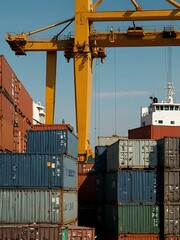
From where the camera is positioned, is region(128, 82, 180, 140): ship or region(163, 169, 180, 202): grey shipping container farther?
region(128, 82, 180, 140): ship

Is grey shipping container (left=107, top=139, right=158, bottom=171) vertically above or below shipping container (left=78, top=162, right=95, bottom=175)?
above

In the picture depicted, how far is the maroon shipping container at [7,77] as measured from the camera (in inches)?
1113

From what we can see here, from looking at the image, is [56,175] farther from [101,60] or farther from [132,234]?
[101,60]

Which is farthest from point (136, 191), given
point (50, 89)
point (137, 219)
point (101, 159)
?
point (50, 89)

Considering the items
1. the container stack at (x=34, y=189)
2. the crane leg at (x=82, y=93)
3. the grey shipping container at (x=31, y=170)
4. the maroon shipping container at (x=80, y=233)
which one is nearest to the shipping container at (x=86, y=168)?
the crane leg at (x=82, y=93)

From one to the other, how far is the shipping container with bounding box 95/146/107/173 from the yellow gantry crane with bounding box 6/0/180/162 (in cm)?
361

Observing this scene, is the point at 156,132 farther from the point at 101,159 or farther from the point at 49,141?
the point at 49,141

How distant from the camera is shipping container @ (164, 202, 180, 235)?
28.9 metres

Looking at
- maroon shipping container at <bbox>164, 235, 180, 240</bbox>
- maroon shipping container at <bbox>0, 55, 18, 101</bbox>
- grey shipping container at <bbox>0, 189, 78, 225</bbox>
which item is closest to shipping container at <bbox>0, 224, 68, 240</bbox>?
grey shipping container at <bbox>0, 189, 78, 225</bbox>

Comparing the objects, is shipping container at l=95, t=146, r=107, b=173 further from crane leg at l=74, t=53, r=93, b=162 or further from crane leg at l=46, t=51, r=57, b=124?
crane leg at l=46, t=51, r=57, b=124

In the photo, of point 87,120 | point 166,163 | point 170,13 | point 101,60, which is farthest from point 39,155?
point 101,60

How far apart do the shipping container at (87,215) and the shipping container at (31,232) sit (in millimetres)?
14138

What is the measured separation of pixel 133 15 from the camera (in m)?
41.4

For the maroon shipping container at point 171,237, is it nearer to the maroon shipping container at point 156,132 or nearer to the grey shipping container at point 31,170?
the grey shipping container at point 31,170
